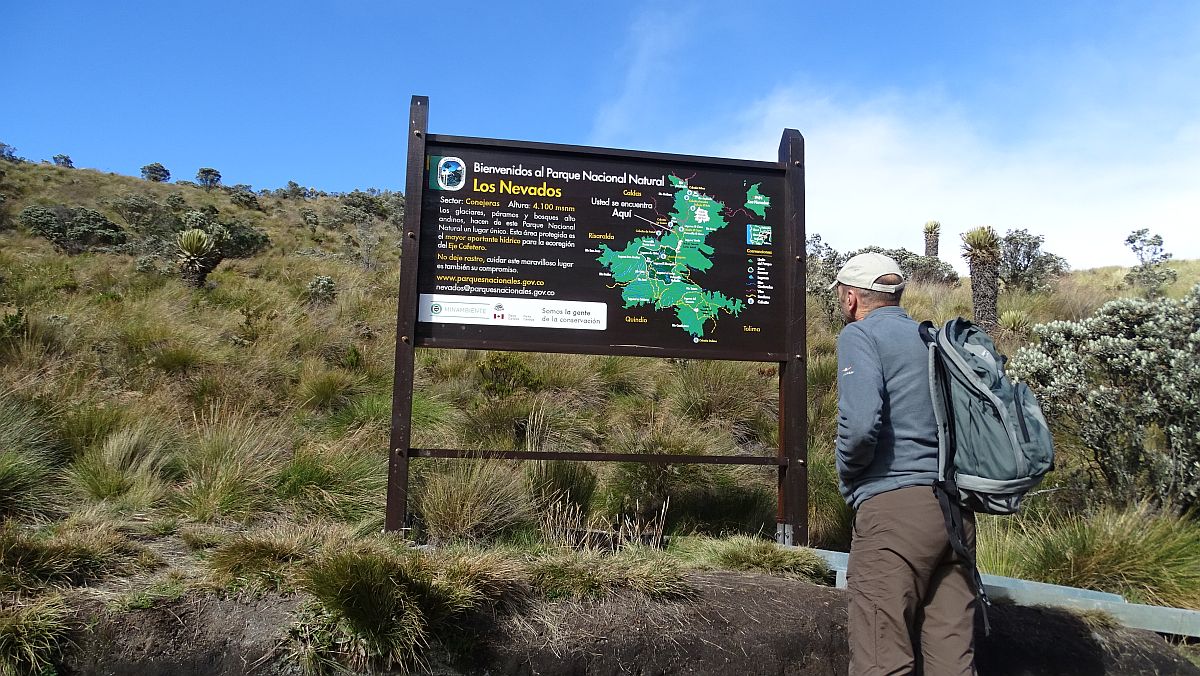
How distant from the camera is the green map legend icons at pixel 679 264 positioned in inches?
237

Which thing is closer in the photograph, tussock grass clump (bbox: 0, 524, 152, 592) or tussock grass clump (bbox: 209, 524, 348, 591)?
tussock grass clump (bbox: 0, 524, 152, 592)

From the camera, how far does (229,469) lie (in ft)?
19.5

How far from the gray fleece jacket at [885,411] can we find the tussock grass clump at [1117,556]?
299 cm

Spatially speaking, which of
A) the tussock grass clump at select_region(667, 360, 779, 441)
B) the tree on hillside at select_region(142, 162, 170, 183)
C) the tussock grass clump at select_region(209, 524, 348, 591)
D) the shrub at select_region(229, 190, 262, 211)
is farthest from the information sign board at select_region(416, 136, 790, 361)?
the tree on hillside at select_region(142, 162, 170, 183)

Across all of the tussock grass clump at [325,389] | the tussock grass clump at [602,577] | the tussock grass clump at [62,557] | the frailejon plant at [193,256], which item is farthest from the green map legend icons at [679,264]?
the frailejon plant at [193,256]

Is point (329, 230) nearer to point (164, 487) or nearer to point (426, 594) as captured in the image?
point (164, 487)

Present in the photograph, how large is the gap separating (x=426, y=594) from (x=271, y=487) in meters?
2.48

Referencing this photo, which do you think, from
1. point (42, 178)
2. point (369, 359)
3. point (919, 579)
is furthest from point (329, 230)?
point (919, 579)

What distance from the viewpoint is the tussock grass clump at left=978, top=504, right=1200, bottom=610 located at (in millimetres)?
5281

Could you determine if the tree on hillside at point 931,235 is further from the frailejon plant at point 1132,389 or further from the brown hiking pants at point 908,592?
the brown hiking pants at point 908,592

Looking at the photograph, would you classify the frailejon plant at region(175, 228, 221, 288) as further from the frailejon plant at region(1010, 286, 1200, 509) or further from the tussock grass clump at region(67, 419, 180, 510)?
the frailejon plant at region(1010, 286, 1200, 509)

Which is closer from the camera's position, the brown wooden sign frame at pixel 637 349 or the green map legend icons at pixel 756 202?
the brown wooden sign frame at pixel 637 349

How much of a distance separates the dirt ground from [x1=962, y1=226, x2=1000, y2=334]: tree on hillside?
9158mm

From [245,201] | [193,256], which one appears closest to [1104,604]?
[193,256]
